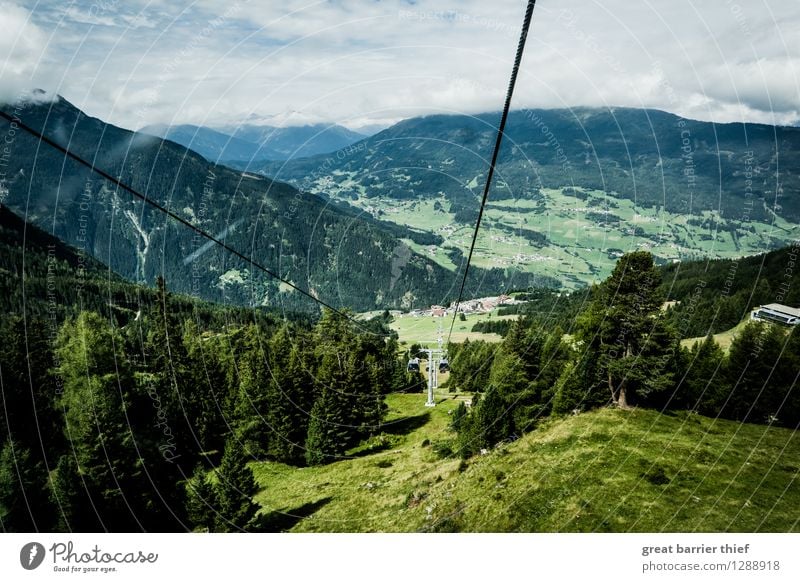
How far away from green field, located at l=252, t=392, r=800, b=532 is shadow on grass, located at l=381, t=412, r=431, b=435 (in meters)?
15.7

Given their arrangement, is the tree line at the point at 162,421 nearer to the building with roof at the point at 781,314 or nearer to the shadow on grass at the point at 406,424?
the shadow on grass at the point at 406,424

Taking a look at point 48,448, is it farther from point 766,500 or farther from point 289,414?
point 766,500

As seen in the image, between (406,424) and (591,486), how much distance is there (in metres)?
31.3

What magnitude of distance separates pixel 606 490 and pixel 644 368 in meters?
11.1

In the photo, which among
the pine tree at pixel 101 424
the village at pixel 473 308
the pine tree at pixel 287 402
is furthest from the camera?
the village at pixel 473 308

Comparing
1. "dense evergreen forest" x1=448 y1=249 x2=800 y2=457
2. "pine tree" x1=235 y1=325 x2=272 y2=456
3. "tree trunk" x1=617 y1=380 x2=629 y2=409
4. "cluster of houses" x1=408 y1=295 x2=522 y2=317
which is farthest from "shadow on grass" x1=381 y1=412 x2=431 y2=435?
"cluster of houses" x1=408 y1=295 x2=522 y2=317

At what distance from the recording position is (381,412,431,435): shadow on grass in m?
41.1

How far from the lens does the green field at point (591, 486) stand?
39.3 feet

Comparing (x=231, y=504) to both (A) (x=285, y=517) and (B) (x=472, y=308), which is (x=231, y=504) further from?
(B) (x=472, y=308)

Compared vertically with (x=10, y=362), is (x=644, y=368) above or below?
above

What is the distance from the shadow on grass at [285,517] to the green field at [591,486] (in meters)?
0.11

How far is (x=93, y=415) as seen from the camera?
22625mm

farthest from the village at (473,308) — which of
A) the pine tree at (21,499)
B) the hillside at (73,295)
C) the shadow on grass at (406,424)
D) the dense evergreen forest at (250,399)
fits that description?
the pine tree at (21,499)
